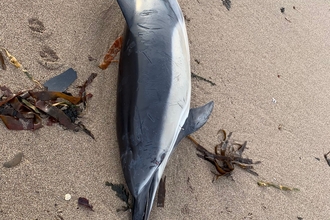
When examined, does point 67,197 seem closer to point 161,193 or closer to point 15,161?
point 15,161

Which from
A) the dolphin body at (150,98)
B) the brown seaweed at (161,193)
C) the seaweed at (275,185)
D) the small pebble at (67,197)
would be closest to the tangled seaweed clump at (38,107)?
the dolphin body at (150,98)

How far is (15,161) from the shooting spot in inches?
78.1

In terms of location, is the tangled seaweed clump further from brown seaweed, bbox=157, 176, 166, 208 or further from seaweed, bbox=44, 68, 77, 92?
brown seaweed, bbox=157, 176, 166, 208

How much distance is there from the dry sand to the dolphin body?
6.8 inches

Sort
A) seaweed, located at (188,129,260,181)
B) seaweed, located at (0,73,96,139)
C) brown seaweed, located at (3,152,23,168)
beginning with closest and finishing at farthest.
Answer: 1. brown seaweed, located at (3,152,23,168)
2. seaweed, located at (0,73,96,139)
3. seaweed, located at (188,129,260,181)

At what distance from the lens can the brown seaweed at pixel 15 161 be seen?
1962 mm

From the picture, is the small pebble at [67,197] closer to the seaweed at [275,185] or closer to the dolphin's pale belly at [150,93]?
the dolphin's pale belly at [150,93]

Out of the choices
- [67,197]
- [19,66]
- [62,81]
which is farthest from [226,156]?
[19,66]

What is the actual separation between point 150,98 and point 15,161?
840mm

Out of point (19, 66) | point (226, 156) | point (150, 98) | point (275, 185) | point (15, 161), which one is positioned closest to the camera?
point (15, 161)

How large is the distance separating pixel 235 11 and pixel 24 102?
217cm

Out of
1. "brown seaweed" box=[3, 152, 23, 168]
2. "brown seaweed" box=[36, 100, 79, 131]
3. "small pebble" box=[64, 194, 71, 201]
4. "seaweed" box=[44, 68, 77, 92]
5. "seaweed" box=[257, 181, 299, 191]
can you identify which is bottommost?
"seaweed" box=[257, 181, 299, 191]

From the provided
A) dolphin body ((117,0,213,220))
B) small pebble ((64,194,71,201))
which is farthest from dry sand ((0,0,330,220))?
dolphin body ((117,0,213,220))

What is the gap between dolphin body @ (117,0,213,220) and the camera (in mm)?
2049
